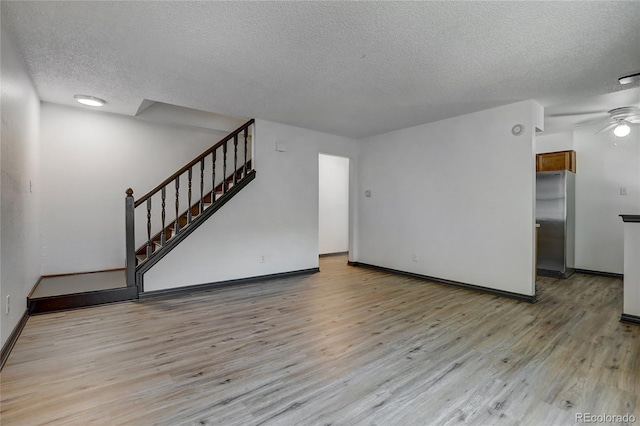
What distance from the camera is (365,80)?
10.6 ft

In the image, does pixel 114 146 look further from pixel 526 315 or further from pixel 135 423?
pixel 526 315

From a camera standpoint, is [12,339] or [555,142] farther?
[555,142]

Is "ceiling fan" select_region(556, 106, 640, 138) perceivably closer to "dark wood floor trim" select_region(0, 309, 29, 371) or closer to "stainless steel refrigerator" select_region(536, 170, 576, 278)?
"stainless steel refrigerator" select_region(536, 170, 576, 278)

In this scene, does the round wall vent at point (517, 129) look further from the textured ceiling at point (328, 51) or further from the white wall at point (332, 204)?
the white wall at point (332, 204)

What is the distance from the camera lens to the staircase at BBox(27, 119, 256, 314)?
3463 millimetres

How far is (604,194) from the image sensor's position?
17.3 feet

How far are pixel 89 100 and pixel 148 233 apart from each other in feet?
6.30

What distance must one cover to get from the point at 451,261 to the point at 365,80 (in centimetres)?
305

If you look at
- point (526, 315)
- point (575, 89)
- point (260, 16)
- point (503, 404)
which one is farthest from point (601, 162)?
point (260, 16)

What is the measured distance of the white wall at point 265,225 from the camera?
4.23 metres

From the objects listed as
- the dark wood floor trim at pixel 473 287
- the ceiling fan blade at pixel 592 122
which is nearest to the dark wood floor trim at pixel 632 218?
the dark wood floor trim at pixel 473 287

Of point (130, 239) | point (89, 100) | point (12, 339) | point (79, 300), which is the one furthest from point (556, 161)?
point (12, 339)

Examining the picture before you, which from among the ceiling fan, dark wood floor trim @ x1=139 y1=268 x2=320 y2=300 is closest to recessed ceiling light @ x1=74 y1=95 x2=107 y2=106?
dark wood floor trim @ x1=139 y1=268 x2=320 y2=300

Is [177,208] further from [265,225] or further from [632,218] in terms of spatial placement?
[632,218]
